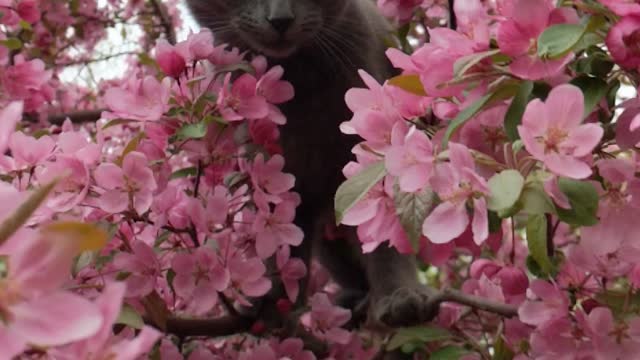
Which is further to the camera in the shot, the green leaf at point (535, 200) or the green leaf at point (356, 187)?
the green leaf at point (356, 187)

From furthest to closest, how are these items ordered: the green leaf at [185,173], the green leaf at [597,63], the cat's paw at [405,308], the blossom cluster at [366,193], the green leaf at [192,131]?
the cat's paw at [405,308] < the green leaf at [185,173] < the green leaf at [192,131] < the green leaf at [597,63] < the blossom cluster at [366,193]

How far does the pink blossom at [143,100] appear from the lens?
1184 millimetres

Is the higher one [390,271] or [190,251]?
[190,251]

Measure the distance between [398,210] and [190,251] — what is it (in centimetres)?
43

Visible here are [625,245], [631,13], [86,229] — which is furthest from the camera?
[625,245]

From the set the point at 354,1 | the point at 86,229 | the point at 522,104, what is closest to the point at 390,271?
the point at 354,1

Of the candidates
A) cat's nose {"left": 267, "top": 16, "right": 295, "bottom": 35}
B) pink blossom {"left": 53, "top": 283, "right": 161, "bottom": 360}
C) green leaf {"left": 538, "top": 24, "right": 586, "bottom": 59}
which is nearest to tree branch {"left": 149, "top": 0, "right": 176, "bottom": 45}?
cat's nose {"left": 267, "top": 16, "right": 295, "bottom": 35}

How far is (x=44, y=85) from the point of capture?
1.69m

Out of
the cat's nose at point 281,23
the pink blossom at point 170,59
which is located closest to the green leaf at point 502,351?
the pink blossom at point 170,59

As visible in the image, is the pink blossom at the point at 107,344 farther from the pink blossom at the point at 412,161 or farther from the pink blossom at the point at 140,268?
the pink blossom at the point at 140,268

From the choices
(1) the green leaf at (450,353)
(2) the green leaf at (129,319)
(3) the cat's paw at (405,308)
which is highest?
Result: (2) the green leaf at (129,319)

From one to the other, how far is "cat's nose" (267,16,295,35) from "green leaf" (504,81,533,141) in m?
0.97

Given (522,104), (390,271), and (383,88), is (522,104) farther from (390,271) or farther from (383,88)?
(390,271)

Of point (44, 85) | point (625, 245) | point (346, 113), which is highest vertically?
point (625, 245)
